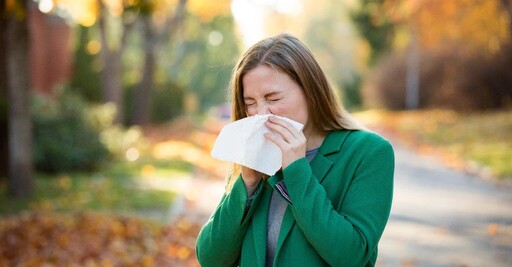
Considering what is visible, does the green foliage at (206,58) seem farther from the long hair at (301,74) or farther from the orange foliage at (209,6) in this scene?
the long hair at (301,74)

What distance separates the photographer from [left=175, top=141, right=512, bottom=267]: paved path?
800 cm

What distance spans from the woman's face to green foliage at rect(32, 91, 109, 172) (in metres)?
12.1

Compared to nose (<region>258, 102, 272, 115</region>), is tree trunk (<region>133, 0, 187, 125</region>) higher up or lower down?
lower down

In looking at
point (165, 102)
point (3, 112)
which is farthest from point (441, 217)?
point (165, 102)

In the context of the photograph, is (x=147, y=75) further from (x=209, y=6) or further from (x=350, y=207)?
(x=350, y=207)

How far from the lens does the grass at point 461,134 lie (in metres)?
16.6

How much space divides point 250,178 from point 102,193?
9880 mm

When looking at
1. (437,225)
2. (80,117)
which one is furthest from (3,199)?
(437,225)

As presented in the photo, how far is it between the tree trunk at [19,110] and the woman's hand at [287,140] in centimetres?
798

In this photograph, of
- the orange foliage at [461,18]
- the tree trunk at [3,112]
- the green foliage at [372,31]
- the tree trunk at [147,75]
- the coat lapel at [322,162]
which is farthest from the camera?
the green foliage at [372,31]

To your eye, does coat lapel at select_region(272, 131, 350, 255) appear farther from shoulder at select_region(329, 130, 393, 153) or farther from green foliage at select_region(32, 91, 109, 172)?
green foliage at select_region(32, 91, 109, 172)

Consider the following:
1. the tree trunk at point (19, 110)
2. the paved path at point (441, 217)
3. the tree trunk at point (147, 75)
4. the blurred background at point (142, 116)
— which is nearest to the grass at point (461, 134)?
the blurred background at point (142, 116)

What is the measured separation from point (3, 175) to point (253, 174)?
10.6 m

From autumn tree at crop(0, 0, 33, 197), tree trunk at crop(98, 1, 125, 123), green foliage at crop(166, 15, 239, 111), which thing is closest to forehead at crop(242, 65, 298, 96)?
autumn tree at crop(0, 0, 33, 197)
